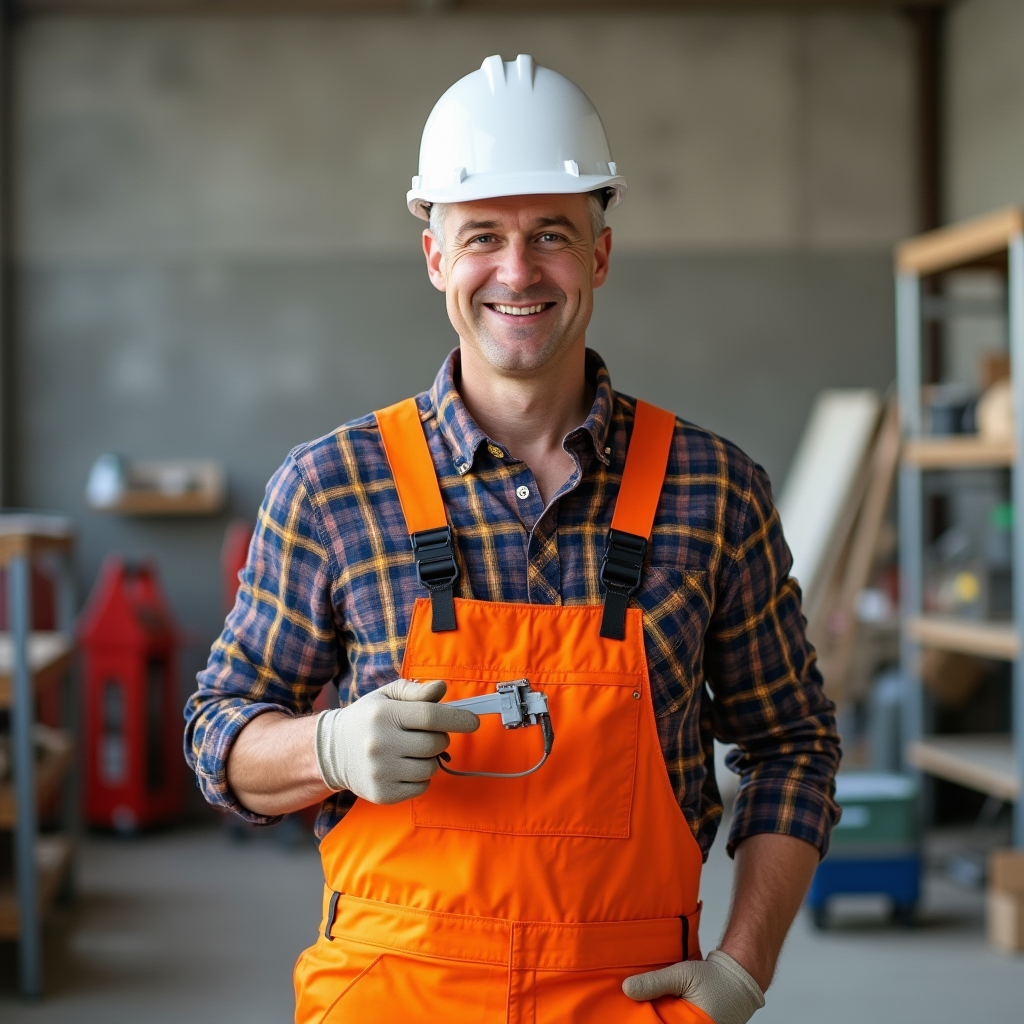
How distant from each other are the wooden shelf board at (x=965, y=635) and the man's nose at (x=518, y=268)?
3.40m

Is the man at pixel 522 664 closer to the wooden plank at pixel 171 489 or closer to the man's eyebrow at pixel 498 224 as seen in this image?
the man's eyebrow at pixel 498 224

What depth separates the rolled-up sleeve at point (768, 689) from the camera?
168 cm

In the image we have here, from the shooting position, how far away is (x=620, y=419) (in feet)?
5.77

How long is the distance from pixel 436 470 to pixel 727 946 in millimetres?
719

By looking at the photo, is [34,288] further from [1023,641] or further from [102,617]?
[1023,641]

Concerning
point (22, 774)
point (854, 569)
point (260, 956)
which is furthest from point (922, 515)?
point (22, 774)

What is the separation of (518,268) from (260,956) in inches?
126

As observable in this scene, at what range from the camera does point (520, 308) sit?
162 centimetres

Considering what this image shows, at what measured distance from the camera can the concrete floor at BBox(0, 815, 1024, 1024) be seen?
3701 mm

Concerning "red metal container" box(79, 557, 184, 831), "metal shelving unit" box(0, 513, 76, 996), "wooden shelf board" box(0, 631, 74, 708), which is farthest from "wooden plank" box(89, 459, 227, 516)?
"metal shelving unit" box(0, 513, 76, 996)

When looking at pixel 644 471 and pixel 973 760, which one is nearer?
pixel 644 471

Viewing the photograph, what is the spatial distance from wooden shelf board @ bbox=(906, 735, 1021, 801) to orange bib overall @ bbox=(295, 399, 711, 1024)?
3.35m

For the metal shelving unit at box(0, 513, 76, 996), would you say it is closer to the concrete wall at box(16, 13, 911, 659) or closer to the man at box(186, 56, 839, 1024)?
the man at box(186, 56, 839, 1024)

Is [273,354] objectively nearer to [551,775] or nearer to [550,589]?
[550,589]
